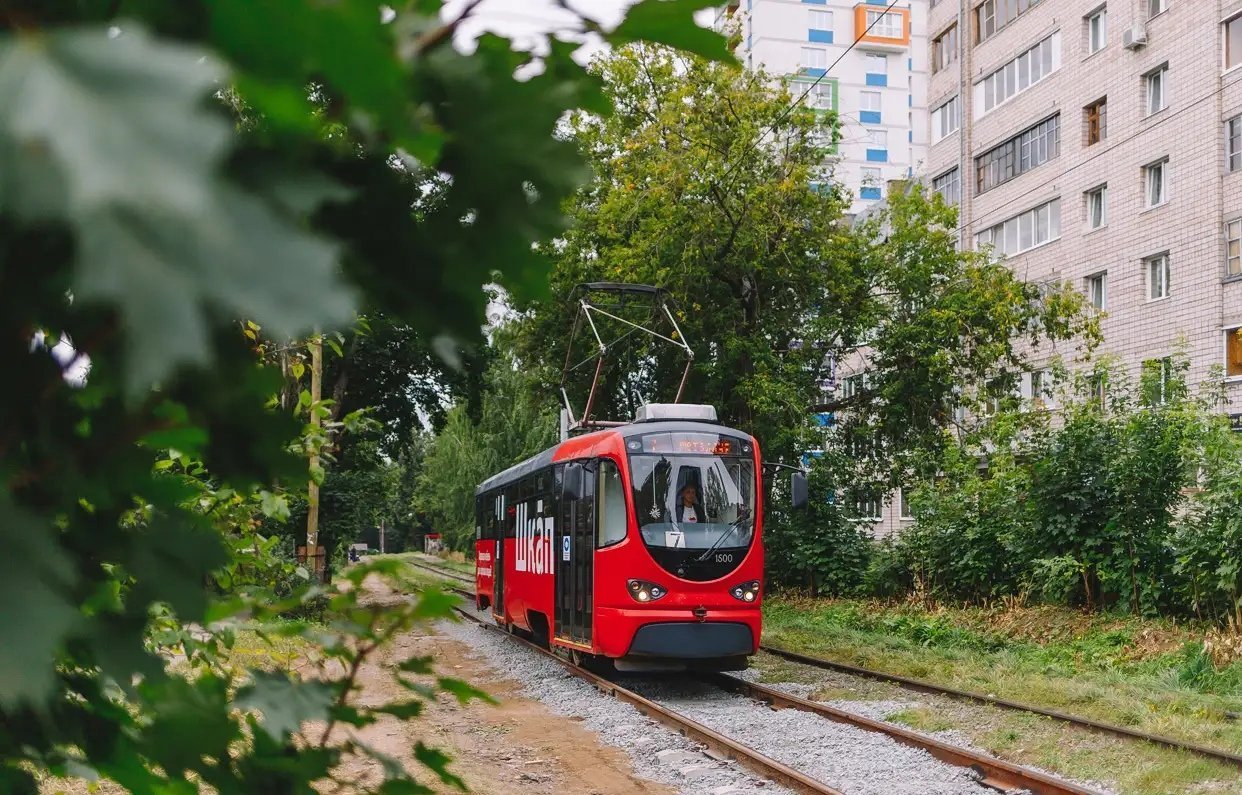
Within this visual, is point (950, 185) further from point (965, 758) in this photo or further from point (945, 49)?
point (965, 758)

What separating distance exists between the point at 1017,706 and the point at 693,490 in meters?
4.29

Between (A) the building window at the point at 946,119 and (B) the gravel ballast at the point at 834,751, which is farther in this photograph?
(A) the building window at the point at 946,119

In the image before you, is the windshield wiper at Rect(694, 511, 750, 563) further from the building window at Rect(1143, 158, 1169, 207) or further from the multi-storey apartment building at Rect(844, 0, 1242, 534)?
the building window at Rect(1143, 158, 1169, 207)

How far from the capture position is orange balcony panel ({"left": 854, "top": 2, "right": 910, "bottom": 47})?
8144 centimetres

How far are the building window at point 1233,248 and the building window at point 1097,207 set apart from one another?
480cm

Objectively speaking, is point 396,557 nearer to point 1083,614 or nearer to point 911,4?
point 1083,614

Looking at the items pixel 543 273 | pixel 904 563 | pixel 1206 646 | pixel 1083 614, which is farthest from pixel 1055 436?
pixel 543 273

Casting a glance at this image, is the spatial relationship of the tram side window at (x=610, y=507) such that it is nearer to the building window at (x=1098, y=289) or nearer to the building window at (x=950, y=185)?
the building window at (x=1098, y=289)

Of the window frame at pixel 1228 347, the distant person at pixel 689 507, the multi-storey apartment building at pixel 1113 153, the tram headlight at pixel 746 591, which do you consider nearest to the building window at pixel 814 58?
the multi-storey apartment building at pixel 1113 153

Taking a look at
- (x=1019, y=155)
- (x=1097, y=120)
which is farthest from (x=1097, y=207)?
(x=1019, y=155)

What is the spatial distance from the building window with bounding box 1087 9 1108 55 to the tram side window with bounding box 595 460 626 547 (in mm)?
25711

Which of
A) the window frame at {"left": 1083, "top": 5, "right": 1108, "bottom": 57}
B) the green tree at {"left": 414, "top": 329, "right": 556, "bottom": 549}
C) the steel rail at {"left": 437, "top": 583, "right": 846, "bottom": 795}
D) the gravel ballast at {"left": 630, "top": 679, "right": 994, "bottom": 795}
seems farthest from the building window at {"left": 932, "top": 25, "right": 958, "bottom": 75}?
the gravel ballast at {"left": 630, "top": 679, "right": 994, "bottom": 795}

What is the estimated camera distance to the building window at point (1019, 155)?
1425 inches

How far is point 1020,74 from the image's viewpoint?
37.8m
